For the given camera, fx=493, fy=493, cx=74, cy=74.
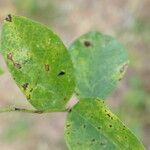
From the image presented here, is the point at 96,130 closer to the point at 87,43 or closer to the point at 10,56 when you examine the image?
the point at 10,56

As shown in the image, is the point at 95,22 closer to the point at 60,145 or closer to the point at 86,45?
the point at 60,145

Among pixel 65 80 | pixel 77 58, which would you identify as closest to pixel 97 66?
pixel 77 58

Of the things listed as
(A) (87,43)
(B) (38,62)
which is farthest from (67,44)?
(B) (38,62)

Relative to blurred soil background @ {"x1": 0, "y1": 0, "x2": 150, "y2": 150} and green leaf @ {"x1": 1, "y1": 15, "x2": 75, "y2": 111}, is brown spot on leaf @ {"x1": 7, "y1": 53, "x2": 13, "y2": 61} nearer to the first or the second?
green leaf @ {"x1": 1, "y1": 15, "x2": 75, "y2": 111}

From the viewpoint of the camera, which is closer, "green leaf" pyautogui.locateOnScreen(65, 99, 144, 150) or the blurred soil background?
"green leaf" pyautogui.locateOnScreen(65, 99, 144, 150)

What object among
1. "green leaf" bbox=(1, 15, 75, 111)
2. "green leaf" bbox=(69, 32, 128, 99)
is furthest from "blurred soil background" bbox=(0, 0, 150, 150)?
"green leaf" bbox=(1, 15, 75, 111)

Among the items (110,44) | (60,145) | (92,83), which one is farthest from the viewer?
(60,145)
